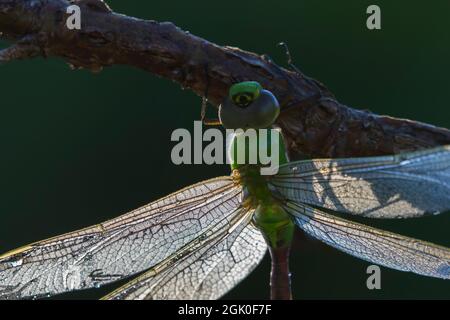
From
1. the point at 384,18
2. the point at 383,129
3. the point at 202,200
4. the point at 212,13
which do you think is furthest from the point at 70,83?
the point at 383,129

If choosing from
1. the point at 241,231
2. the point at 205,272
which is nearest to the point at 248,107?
the point at 241,231

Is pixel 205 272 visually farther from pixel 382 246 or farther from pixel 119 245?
pixel 382 246

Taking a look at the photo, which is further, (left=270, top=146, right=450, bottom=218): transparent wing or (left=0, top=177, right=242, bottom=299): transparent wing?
(left=0, top=177, right=242, bottom=299): transparent wing

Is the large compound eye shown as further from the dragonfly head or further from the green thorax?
the green thorax

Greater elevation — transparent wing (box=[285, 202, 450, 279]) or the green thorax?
the green thorax

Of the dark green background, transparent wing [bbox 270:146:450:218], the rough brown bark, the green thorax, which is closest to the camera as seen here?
transparent wing [bbox 270:146:450:218]

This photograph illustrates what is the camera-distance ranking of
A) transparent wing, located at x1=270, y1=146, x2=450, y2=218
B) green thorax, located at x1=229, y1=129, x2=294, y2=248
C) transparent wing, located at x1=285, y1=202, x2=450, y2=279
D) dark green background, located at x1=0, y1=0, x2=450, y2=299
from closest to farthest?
1. transparent wing, located at x1=270, y1=146, x2=450, y2=218
2. transparent wing, located at x1=285, y1=202, x2=450, y2=279
3. green thorax, located at x1=229, y1=129, x2=294, y2=248
4. dark green background, located at x1=0, y1=0, x2=450, y2=299

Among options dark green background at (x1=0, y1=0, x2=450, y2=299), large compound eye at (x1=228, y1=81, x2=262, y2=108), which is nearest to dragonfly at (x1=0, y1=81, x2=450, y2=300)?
large compound eye at (x1=228, y1=81, x2=262, y2=108)

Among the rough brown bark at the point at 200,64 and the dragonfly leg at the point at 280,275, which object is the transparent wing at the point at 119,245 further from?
the rough brown bark at the point at 200,64
